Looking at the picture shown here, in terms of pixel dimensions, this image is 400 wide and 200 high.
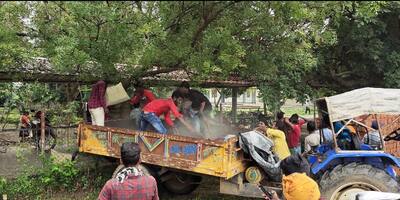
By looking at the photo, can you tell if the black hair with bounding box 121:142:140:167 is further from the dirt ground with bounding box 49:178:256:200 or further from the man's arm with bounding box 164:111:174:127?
the dirt ground with bounding box 49:178:256:200

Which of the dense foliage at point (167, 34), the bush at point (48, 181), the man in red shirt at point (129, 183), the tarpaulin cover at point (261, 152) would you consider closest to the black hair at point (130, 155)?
the man in red shirt at point (129, 183)

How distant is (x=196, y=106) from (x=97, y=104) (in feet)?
7.79

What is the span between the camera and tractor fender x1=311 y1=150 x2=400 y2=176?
22.5 feet

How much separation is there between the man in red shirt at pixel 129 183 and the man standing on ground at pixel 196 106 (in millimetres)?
5632

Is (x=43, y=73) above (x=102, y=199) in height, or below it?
above

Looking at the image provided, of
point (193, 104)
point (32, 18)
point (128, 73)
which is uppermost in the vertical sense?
point (32, 18)

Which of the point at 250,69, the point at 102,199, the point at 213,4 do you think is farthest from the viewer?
the point at 250,69

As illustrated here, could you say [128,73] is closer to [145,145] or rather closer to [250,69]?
[145,145]

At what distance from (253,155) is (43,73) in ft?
18.0

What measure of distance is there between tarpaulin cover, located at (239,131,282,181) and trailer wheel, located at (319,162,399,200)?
2.57ft

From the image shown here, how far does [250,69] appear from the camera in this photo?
870cm

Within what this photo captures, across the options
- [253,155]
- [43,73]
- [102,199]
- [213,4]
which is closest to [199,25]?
[213,4]

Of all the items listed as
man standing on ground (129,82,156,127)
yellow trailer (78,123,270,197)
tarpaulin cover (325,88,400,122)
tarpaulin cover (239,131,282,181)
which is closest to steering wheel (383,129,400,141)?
tarpaulin cover (325,88,400,122)

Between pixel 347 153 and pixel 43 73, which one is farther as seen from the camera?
pixel 43 73
